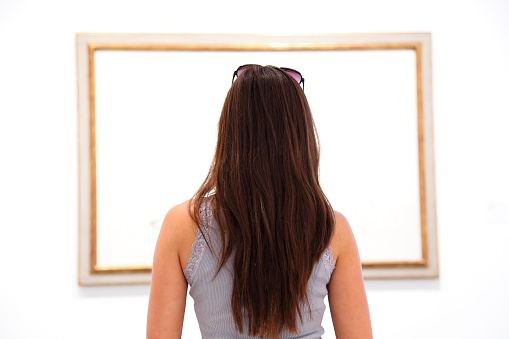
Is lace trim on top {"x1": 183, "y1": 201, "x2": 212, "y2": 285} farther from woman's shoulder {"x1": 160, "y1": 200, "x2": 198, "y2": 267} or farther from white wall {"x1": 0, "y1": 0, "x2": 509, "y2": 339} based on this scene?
white wall {"x1": 0, "y1": 0, "x2": 509, "y2": 339}

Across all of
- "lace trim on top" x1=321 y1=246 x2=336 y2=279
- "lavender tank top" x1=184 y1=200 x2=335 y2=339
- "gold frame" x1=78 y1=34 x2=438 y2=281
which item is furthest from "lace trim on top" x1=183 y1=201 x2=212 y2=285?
"gold frame" x1=78 y1=34 x2=438 y2=281

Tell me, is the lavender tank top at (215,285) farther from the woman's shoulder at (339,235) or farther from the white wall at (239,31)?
the white wall at (239,31)

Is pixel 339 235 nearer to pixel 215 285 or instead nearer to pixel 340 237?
pixel 340 237

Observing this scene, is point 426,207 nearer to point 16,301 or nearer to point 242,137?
point 242,137

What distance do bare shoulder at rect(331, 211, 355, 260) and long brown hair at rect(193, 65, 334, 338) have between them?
0.10ft

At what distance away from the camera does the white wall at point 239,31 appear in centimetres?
173

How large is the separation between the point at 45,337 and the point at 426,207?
1537mm

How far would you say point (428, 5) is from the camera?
183 centimetres

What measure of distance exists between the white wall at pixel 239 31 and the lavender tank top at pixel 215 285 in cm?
98

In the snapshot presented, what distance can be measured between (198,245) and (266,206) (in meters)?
0.14

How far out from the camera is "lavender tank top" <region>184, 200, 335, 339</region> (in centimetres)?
83

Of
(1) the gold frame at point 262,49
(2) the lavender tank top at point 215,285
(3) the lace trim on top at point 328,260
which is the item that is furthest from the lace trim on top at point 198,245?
(1) the gold frame at point 262,49

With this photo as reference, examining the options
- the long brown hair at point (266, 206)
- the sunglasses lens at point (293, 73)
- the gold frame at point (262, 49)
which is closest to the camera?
the long brown hair at point (266, 206)

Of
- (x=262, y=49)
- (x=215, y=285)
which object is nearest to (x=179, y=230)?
(x=215, y=285)
